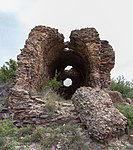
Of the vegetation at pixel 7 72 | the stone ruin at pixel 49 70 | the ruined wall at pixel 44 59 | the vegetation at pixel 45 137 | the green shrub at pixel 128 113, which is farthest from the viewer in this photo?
the vegetation at pixel 7 72

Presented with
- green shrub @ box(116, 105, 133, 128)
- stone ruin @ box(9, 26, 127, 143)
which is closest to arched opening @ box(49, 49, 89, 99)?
stone ruin @ box(9, 26, 127, 143)

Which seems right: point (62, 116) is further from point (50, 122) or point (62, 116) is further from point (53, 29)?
point (53, 29)

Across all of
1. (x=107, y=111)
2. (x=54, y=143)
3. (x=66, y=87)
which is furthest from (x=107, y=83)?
(x=66, y=87)

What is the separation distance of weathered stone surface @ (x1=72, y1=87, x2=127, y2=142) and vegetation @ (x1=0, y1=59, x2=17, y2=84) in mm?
5022

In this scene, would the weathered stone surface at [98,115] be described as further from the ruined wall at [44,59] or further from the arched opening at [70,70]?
the arched opening at [70,70]

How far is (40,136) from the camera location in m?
7.76

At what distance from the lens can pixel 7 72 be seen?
14383 mm

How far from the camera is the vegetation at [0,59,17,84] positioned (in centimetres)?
1380

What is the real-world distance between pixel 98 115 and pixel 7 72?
6.98 meters

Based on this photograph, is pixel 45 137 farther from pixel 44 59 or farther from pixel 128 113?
pixel 44 59

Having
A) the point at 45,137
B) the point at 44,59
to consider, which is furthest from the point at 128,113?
the point at 44,59

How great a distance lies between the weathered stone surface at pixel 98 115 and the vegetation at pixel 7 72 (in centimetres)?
502

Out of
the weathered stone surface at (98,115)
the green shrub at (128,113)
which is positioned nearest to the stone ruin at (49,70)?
the weathered stone surface at (98,115)

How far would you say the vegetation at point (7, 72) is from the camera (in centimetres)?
1380
